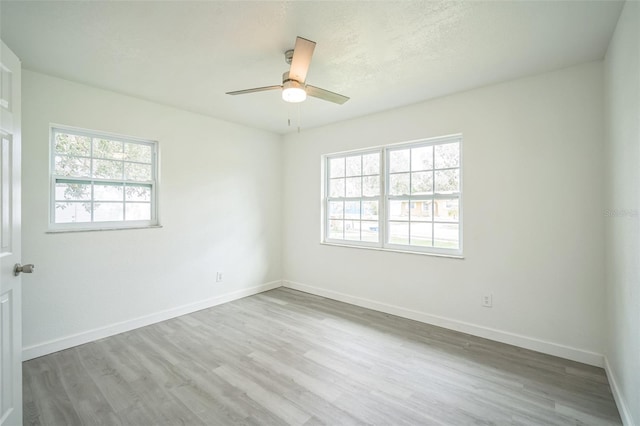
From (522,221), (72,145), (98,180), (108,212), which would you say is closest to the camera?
(522,221)

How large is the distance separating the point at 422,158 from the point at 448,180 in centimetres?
44

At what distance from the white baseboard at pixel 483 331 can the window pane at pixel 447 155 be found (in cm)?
180

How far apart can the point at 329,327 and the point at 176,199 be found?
2500 mm

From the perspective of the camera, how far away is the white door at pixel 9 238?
1.62m

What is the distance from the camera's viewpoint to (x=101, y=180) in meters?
3.21

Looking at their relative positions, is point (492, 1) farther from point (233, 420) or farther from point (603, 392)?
point (233, 420)

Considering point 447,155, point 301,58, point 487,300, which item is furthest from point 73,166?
point 487,300

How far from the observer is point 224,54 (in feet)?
8.07

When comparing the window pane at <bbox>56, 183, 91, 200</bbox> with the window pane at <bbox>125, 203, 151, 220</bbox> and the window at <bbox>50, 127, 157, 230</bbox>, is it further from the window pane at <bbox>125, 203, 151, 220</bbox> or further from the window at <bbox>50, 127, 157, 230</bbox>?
the window pane at <bbox>125, 203, 151, 220</bbox>

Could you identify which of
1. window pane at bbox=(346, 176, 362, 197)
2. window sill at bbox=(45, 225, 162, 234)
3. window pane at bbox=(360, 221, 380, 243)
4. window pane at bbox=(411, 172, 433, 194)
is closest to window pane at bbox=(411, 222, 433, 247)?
window pane at bbox=(411, 172, 433, 194)

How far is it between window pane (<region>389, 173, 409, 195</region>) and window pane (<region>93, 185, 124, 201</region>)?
10.9ft

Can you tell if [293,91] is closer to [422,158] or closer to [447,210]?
[422,158]

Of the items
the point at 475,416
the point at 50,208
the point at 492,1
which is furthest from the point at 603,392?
the point at 50,208

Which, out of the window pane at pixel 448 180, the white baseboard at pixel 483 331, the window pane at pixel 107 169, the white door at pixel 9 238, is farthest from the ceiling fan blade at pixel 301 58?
the white baseboard at pixel 483 331
